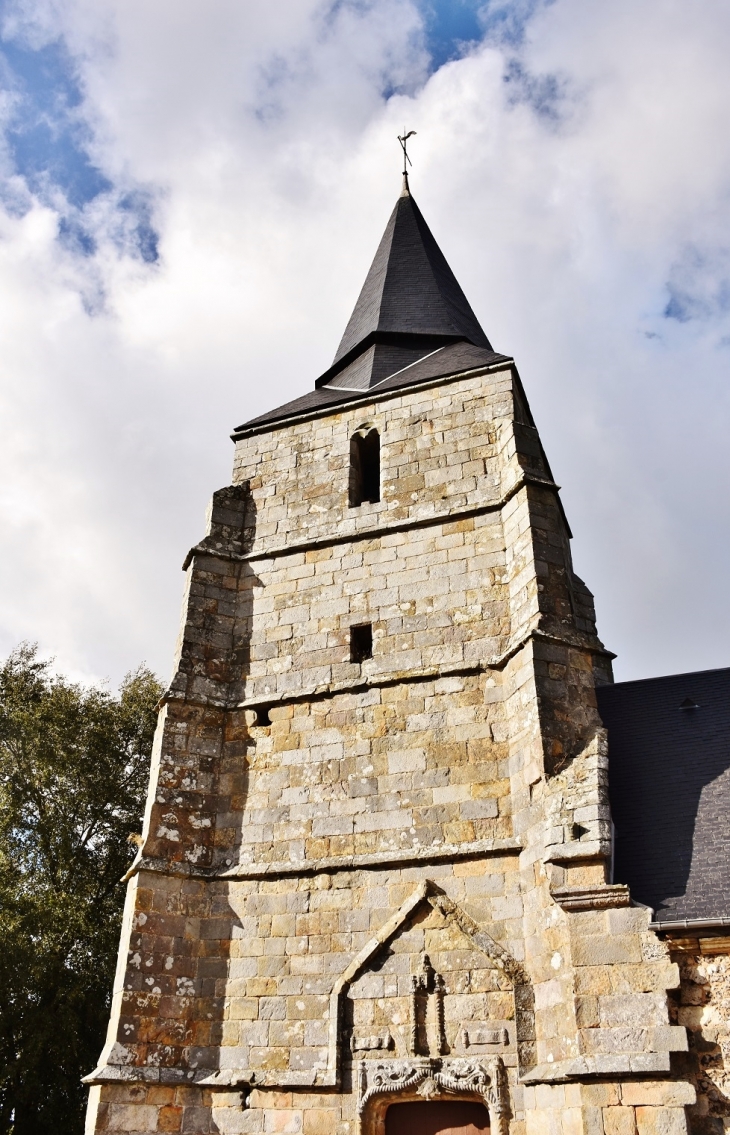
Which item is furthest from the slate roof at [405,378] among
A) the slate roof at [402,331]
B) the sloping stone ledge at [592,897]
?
the sloping stone ledge at [592,897]

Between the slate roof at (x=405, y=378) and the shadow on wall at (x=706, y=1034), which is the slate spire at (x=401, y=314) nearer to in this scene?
the slate roof at (x=405, y=378)

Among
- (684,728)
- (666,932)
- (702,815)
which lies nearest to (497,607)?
(684,728)

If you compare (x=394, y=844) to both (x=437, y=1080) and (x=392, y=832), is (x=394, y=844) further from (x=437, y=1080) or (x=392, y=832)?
(x=437, y=1080)

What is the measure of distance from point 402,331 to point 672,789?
729 cm

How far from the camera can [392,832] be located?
25.7 ft

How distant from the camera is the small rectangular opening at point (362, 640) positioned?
8984 mm

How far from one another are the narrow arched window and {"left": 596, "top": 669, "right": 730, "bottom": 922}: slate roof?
3.23 meters

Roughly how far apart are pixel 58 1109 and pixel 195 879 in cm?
651

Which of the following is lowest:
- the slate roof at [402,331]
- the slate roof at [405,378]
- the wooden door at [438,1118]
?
the wooden door at [438,1118]

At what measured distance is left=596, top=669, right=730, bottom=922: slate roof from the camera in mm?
6559

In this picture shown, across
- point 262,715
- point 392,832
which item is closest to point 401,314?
point 262,715

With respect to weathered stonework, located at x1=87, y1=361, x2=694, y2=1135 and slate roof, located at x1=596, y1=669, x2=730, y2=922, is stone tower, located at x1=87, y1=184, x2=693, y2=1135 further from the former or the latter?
slate roof, located at x1=596, y1=669, x2=730, y2=922

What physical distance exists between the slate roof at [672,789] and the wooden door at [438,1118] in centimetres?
192

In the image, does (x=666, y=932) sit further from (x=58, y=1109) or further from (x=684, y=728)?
(x=58, y=1109)
